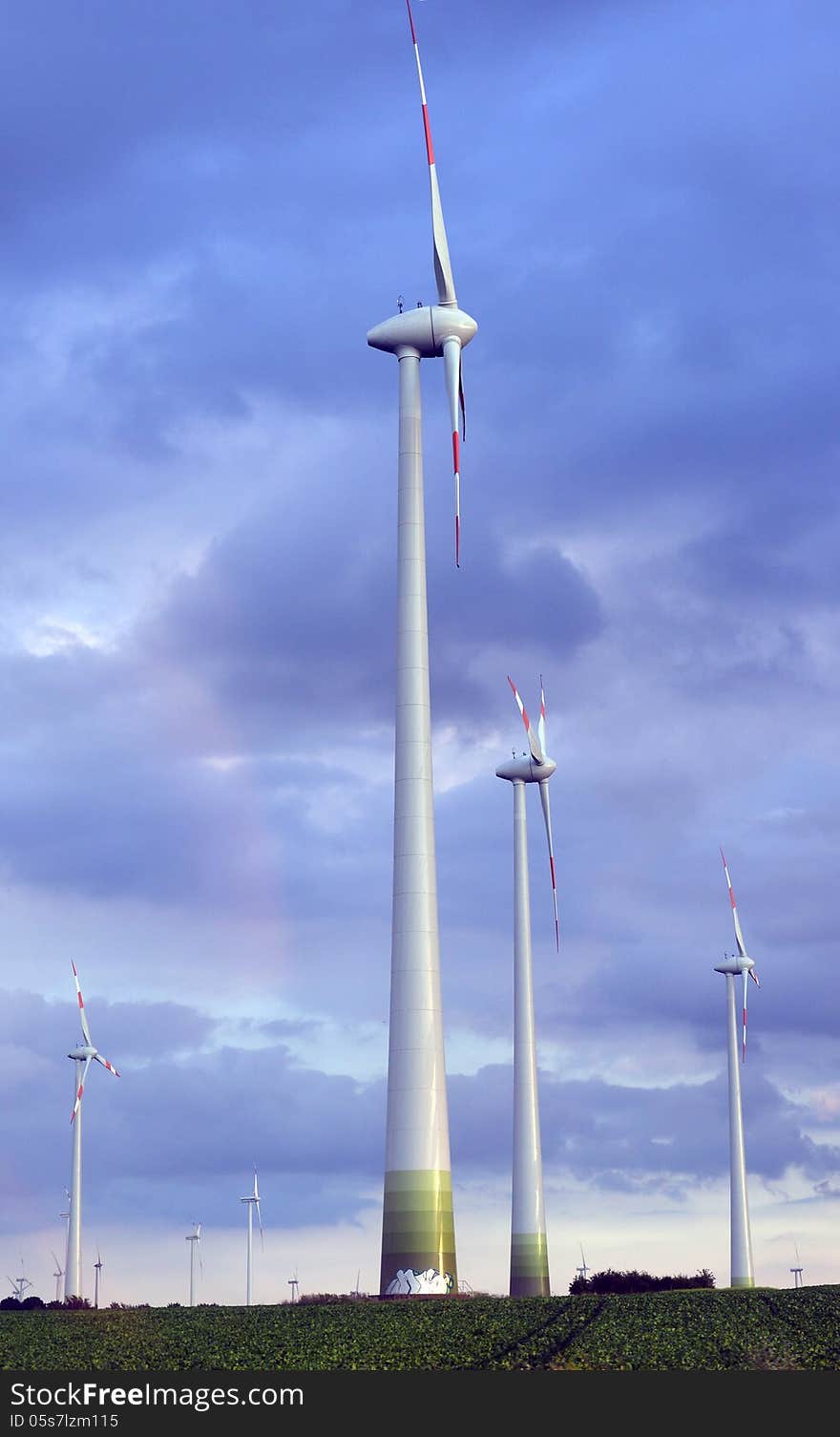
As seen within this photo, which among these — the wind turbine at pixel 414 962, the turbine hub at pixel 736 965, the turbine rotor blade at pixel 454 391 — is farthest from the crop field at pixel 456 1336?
the turbine hub at pixel 736 965

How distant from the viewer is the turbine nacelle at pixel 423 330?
96.4m

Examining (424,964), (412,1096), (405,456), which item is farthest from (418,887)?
(405,456)

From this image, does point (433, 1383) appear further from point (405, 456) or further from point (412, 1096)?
point (405, 456)

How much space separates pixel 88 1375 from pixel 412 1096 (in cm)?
3031

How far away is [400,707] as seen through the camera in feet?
293

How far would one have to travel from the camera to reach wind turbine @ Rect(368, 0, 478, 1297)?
3278 inches

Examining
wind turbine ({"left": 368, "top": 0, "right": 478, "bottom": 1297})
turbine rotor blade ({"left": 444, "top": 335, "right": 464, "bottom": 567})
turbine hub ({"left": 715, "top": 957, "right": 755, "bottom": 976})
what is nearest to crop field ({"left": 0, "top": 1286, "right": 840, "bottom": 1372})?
wind turbine ({"left": 368, "top": 0, "right": 478, "bottom": 1297})

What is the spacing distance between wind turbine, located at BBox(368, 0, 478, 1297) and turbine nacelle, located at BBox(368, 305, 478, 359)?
0.78 m

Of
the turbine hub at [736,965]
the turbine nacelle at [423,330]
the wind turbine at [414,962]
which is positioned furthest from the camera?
the turbine hub at [736,965]

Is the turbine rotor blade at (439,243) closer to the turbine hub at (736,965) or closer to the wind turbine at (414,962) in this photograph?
the wind turbine at (414,962)

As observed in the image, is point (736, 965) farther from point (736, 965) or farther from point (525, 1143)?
point (525, 1143)

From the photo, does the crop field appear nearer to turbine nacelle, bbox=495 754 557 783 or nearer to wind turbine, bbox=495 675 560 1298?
wind turbine, bbox=495 675 560 1298

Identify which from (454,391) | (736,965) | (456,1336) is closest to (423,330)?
(454,391)

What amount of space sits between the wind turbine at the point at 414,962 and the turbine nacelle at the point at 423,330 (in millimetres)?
781
